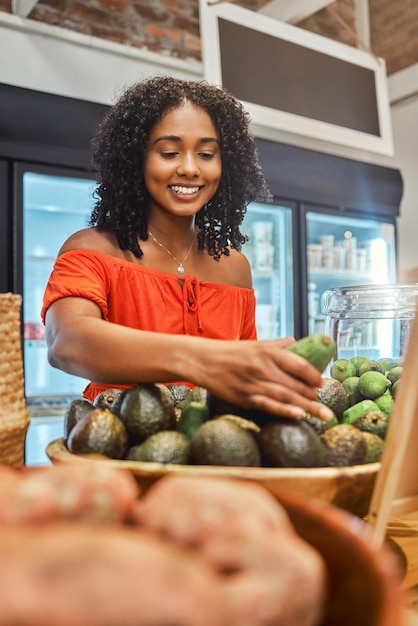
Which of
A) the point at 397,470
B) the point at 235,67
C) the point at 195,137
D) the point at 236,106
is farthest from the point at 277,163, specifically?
the point at 397,470

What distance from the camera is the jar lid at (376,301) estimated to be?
4.43 ft

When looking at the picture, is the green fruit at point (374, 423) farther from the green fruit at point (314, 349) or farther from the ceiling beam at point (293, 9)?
the ceiling beam at point (293, 9)

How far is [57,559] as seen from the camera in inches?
11.5

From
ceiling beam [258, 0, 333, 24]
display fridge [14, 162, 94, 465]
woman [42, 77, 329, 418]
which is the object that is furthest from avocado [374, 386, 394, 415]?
ceiling beam [258, 0, 333, 24]

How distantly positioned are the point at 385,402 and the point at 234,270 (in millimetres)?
1022

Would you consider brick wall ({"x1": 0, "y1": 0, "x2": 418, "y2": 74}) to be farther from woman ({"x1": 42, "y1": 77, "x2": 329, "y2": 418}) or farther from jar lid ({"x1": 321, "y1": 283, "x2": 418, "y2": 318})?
jar lid ({"x1": 321, "y1": 283, "x2": 418, "y2": 318})

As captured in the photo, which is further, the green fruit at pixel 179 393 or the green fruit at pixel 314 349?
the green fruit at pixel 179 393

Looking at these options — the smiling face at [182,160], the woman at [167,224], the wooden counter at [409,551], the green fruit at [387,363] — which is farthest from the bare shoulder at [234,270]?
the wooden counter at [409,551]

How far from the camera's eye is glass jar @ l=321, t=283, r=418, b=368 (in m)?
1.36

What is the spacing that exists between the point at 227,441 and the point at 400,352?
90cm

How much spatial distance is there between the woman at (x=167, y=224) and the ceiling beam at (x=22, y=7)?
150 centimetres

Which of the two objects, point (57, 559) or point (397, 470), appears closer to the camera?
point (57, 559)

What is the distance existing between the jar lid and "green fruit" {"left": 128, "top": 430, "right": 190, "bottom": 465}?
31.4 inches

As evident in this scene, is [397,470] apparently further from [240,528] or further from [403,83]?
[403,83]
